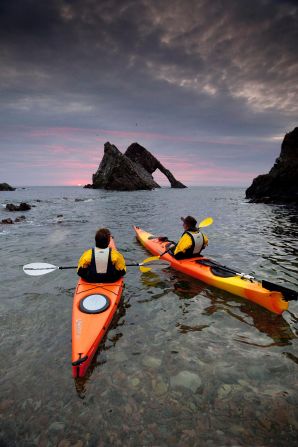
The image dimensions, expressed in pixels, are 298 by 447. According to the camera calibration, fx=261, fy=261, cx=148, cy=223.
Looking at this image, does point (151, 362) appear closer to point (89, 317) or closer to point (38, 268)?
point (89, 317)

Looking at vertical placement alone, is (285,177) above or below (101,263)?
above

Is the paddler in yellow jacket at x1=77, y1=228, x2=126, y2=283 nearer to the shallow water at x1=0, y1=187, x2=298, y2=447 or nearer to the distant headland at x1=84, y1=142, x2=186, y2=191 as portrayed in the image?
the shallow water at x1=0, y1=187, x2=298, y2=447

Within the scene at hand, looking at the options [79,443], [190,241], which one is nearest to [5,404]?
[79,443]

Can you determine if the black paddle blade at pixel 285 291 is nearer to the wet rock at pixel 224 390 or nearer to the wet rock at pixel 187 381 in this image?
the wet rock at pixel 224 390

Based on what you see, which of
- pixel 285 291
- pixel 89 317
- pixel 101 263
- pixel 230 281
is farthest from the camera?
pixel 230 281

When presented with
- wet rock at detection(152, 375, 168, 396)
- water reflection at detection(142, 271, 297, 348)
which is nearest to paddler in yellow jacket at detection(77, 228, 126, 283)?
water reflection at detection(142, 271, 297, 348)

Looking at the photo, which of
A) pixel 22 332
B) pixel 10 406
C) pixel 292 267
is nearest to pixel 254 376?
pixel 10 406

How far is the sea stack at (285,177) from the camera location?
115 ft

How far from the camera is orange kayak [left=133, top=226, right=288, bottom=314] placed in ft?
19.4

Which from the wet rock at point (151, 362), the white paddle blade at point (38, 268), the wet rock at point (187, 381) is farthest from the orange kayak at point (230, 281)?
the white paddle blade at point (38, 268)

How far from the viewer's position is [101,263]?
20.1 feet

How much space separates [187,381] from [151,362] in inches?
27.7

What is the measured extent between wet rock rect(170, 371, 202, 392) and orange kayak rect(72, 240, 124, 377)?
4.65ft

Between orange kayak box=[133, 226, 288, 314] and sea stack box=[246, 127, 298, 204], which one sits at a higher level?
sea stack box=[246, 127, 298, 204]
